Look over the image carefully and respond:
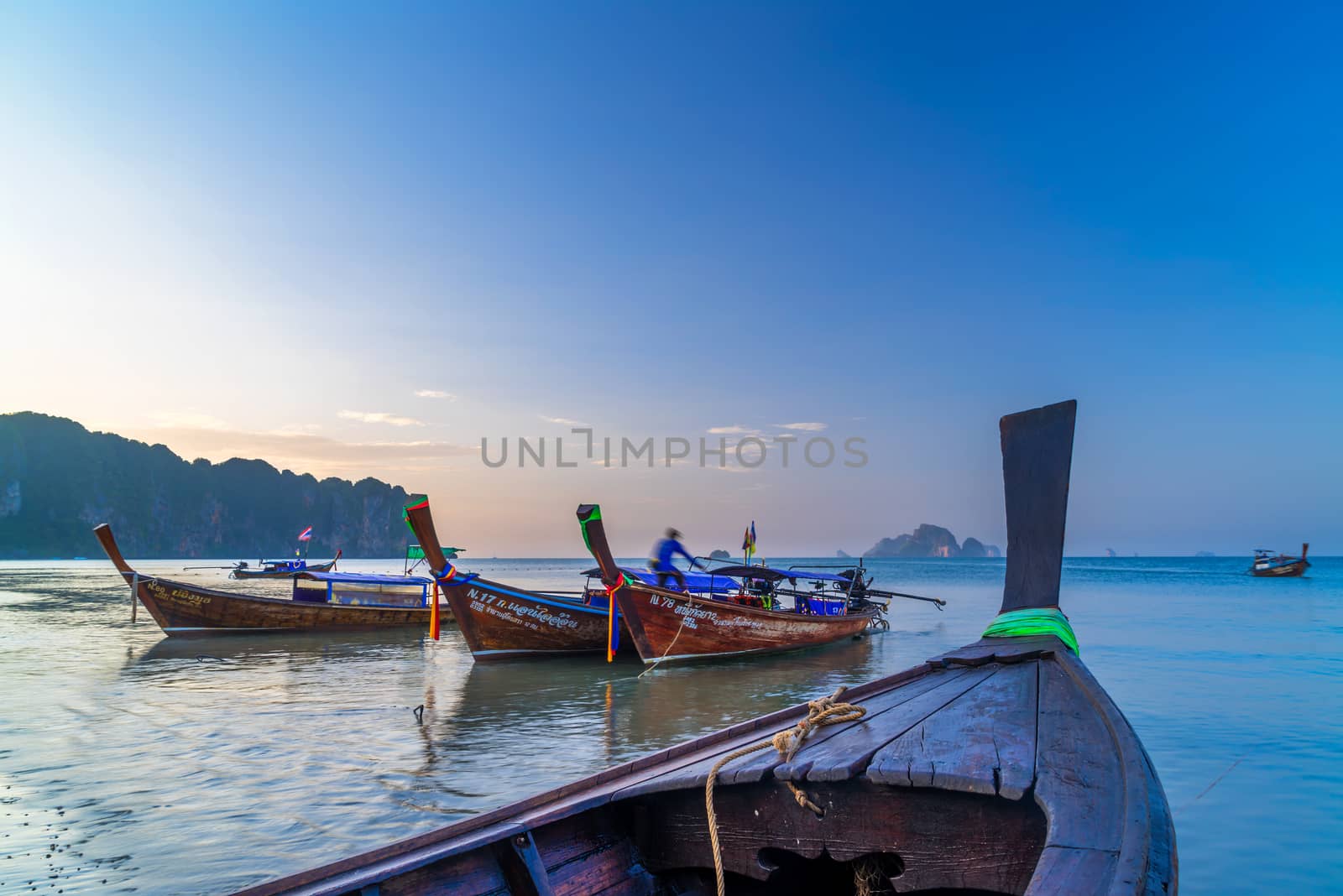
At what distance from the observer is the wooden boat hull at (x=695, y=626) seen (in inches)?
537

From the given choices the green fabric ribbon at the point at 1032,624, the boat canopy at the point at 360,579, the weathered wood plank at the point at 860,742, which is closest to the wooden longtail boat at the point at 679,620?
the green fabric ribbon at the point at 1032,624

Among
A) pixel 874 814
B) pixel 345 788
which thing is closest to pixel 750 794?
pixel 874 814

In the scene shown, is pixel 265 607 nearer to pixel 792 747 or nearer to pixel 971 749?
pixel 792 747

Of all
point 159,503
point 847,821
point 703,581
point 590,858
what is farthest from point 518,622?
point 159,503

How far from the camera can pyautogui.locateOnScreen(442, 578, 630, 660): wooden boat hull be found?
567 inches

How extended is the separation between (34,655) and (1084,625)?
2990cm

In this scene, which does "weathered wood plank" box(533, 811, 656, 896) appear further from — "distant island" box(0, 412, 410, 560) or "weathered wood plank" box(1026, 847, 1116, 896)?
"distant island" box(0, 412, 410, 560)

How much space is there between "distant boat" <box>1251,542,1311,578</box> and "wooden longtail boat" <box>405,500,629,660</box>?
6029 centimetres

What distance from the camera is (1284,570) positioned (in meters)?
55.2

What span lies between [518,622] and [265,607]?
10273 millimetres

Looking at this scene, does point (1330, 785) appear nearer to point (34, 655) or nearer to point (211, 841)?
point (211, 841)

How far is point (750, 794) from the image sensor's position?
275 cm

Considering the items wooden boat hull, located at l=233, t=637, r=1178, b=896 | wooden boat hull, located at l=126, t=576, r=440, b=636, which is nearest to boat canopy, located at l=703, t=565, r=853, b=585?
wooden boat hull, located at l=126, t=576, r=440, b=636

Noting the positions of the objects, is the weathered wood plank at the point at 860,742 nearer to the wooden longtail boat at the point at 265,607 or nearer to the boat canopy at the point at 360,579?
the wooden longtail boat at the point at 265,607
